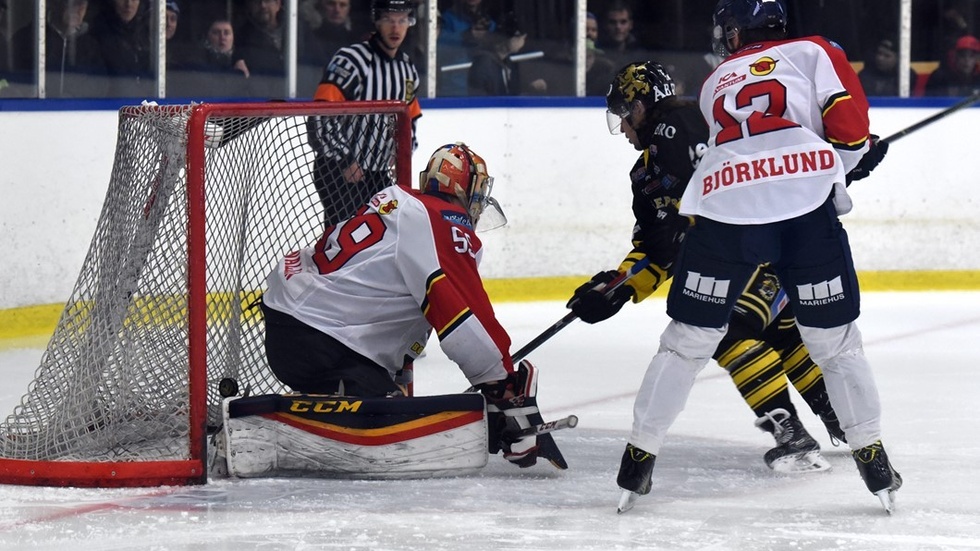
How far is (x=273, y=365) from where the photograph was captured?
3.08 m

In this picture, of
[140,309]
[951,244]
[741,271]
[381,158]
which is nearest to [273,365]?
[140,309]

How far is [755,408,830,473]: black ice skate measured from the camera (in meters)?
3.10

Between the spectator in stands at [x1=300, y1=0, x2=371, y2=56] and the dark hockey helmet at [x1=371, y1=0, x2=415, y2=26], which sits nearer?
the dark hockey helmet at [x1=371, y1=0, x2=415, y2=26]

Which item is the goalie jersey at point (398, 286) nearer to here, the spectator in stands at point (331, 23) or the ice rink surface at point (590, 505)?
the ice rink surface at point (590, 505)

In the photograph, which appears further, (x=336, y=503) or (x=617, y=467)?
(x=617, y=467)

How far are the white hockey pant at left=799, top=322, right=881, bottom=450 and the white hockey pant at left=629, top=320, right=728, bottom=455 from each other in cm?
17

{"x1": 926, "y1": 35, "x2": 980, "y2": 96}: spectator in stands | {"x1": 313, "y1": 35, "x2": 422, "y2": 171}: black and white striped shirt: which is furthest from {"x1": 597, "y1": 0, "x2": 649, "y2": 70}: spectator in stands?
{"x1": 313, "y1": 35, "x2": 422, "y2": 171}: black and white striped shirt

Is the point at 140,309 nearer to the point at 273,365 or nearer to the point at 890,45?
the point at 273,365

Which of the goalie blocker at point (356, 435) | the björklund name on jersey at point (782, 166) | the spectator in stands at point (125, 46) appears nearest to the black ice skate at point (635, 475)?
the goalie blocker at point (356, 435)

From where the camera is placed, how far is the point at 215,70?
565 centimetres

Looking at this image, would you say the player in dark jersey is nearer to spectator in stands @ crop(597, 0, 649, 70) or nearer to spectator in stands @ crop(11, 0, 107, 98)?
spectator in stands @ crop(11, 0, 107, 98)

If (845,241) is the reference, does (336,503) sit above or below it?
below

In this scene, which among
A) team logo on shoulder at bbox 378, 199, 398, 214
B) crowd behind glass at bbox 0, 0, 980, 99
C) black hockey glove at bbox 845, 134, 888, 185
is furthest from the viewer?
crowd behind glass at bbox 0, 0, 980, 99

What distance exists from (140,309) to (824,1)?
4.28 metres
